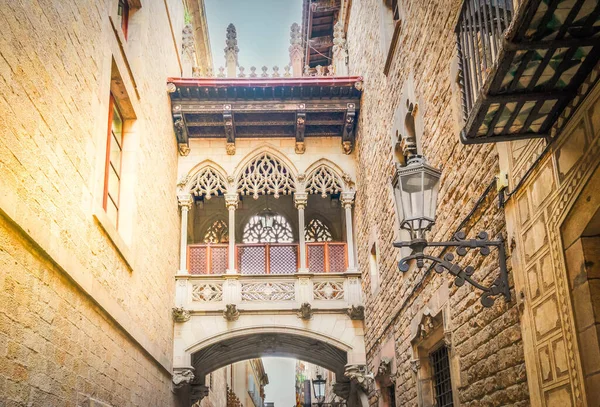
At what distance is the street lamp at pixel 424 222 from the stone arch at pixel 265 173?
29.0ft

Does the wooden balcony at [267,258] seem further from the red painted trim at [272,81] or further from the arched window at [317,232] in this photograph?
the red painted trim at [272,81]

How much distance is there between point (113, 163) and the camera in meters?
9.10

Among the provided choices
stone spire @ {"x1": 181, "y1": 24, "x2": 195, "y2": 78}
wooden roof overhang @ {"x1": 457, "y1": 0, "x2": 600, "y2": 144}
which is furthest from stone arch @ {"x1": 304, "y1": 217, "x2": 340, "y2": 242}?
wooden roof overhang @ {"x1": 457, "y1": 0, "x2": 600, "y2": 144}

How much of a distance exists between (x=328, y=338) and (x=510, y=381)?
835 centimetres

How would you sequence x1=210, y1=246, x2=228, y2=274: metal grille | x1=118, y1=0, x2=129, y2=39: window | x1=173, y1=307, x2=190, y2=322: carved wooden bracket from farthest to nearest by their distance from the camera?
x1=210, y1=246, x2=228, y2=274: metal grille → x1=173, y1=307, x2=190, y2=322: carved wooden bracket → x1=118, y1=0, x2=129, y2=39: window

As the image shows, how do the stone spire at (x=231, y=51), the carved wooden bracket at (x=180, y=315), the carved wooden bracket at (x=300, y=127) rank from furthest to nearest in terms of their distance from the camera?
the stone spire at (x=231, y=51), the carved wooden bracket at (x=300, y=127), the carved wooden bracket at (x=180, y=315)

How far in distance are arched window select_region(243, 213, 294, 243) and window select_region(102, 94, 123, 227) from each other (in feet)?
23.1

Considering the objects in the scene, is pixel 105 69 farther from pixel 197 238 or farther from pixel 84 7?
pixel 197 238

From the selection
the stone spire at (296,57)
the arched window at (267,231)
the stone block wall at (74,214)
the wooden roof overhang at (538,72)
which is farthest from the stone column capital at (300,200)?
the wooden roof overhang at (538,72)

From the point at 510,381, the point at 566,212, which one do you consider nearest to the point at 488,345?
the point at 510,381

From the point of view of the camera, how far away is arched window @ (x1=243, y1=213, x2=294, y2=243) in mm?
16250

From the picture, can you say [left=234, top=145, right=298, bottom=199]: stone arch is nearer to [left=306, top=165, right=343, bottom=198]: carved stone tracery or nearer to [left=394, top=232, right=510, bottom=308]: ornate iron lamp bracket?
[left=306, top=165, right=343, bottom=198]: carved stone tracery

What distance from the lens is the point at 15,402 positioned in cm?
497

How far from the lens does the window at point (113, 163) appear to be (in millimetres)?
8562
